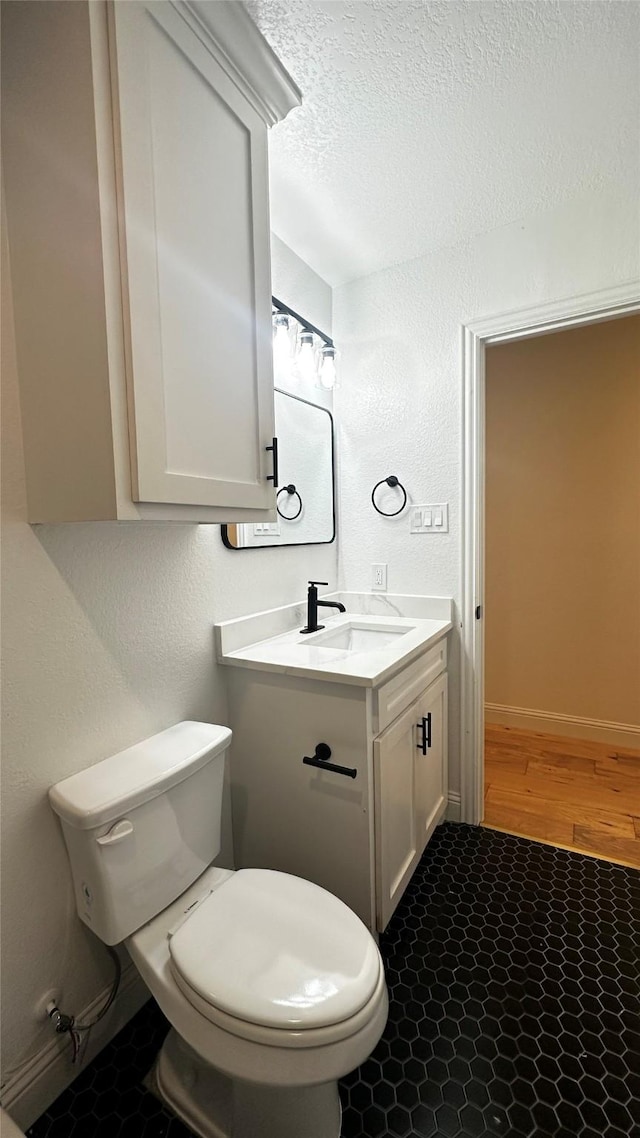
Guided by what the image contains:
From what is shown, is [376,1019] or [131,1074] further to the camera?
[131,1074]

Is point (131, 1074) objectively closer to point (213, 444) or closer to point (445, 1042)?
point (445, 1042)

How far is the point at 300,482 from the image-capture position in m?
1.94

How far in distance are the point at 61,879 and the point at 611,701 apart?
2740 millimetres

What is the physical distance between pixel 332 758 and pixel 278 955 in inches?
18.6

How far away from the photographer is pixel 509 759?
8.38ft

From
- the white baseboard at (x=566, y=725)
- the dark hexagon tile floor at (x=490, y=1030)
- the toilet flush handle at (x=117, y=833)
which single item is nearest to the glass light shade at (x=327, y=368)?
the toilet flush handle at (x=117, y=833)

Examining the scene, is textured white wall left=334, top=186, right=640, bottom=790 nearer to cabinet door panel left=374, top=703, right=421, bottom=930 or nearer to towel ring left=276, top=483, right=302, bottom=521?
towel ring left=276, top=483, right=302, bottom=521

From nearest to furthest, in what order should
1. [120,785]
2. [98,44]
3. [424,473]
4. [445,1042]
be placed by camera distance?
[98,44] < [120,785] < [445,1042] < [424,473]

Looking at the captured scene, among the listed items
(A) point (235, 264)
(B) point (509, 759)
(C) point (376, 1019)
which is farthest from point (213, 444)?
(B) point (509, 759)

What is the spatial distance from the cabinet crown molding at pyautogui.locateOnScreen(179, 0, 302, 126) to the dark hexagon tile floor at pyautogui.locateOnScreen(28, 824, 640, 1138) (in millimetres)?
2285

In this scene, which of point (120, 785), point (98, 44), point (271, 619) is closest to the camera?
point (98, 44)

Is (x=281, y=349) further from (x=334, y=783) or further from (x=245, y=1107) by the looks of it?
(x=245, y=1107)

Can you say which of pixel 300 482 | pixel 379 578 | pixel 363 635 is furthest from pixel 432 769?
pixel 300 482

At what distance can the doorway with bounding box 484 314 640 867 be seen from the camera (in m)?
2.52
